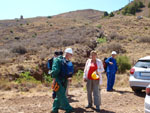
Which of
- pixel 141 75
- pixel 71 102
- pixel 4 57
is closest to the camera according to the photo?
pixel 71 102

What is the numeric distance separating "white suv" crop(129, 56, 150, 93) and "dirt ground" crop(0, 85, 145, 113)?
19.5 inches

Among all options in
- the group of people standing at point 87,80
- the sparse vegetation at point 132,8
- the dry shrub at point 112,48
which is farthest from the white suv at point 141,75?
the sparse vegetation at point 132,8

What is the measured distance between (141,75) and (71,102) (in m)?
2.60

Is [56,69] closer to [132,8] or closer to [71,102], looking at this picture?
[71,102]

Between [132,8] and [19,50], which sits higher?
[132,8]

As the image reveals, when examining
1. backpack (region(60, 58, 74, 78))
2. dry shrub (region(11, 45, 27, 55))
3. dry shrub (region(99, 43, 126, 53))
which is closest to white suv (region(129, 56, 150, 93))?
backpack (region(60, 58, 74, 78))

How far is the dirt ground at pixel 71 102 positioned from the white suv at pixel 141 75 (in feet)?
1.63

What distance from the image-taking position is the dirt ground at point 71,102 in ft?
18.4

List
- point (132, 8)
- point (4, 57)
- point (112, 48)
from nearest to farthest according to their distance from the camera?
point (4, 57) → point (112, 48) → point (132, 8)

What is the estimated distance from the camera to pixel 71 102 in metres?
6.63

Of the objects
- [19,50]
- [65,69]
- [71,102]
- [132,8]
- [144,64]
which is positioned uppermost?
[132,8]

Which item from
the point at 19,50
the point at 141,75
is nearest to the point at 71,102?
the point at 141,75

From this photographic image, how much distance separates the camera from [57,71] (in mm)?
4664

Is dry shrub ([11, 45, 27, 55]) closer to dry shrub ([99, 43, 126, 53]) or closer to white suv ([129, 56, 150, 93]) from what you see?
dry shrub ([99, 43, 126, 53])
